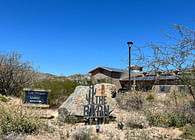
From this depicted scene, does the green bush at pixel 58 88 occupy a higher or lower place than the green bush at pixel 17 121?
higher

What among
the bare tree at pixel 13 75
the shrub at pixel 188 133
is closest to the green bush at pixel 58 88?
the bare tree at pixel 13 75

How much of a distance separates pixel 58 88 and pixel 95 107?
4218mm

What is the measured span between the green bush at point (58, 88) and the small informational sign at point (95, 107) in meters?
3.88

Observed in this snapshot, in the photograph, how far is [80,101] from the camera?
24.0ft

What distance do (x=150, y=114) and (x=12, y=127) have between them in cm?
473

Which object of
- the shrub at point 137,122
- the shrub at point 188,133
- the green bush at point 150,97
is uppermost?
the green bush at point 150,97

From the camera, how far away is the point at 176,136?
5438 mm

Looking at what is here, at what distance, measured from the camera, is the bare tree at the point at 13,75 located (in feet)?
43.6

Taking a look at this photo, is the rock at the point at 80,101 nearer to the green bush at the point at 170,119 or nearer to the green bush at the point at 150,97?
the green bush at the point at 170,119

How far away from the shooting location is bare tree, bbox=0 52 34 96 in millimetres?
13297

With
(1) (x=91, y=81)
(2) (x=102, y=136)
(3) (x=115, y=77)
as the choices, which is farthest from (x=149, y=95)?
(3) (x=115, y=77)

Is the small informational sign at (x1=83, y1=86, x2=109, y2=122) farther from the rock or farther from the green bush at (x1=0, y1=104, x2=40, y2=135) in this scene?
the green bush at (x1=0, y1=104, x2=40, y2=135)

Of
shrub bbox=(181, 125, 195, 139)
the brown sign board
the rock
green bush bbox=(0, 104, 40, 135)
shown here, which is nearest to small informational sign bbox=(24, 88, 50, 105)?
the brown sign board

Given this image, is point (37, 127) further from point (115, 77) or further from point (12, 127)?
point (115, 77)
